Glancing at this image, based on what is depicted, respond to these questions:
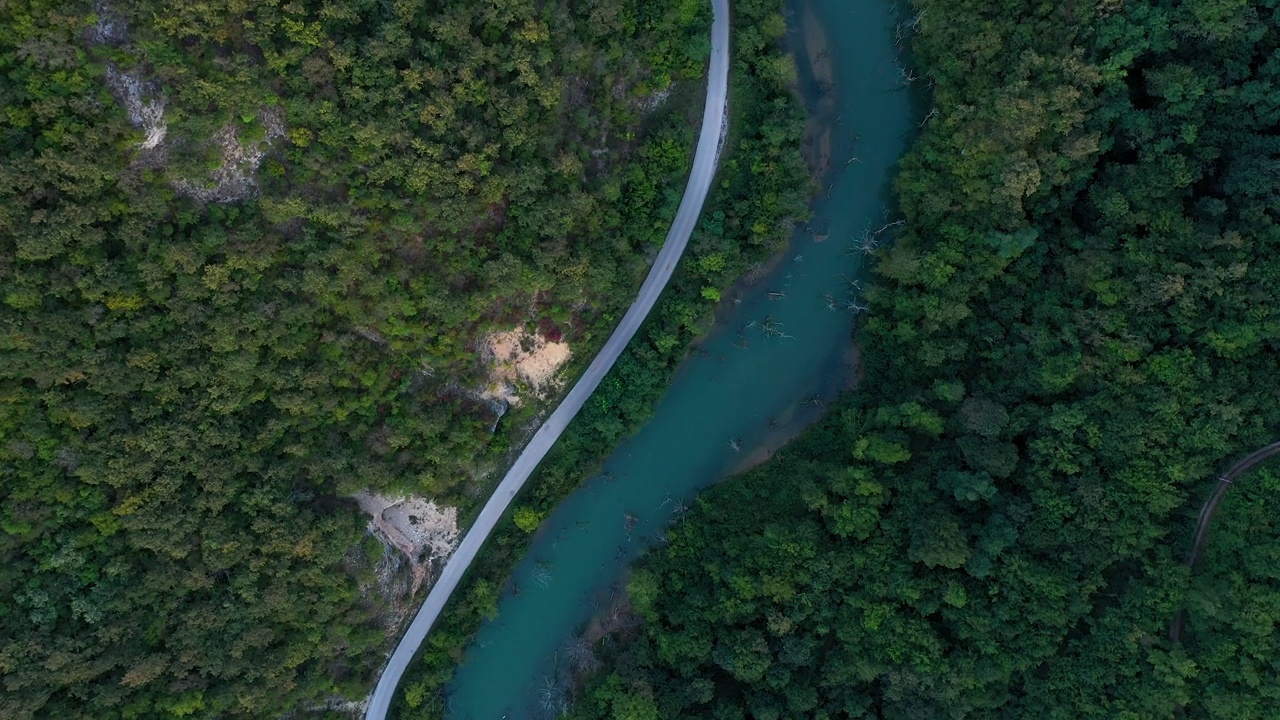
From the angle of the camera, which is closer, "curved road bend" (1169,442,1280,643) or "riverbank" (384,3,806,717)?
"curved road bend" (1169,442,1280,643)

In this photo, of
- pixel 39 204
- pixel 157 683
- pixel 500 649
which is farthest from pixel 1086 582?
pixel 39 204

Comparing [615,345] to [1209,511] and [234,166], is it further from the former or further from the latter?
[1209,511]

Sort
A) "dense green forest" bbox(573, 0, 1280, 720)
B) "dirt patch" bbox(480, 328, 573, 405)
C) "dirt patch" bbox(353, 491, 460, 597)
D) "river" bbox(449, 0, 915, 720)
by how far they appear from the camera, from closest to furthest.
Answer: "dense green forest" bbox(573, 0, 1280, 720), "dirt patch" bbox(353, 491, 460, 597), "dirt patch" bbox(480, 328, 573, 405), "river" bbox(449, 0, 915, 720)

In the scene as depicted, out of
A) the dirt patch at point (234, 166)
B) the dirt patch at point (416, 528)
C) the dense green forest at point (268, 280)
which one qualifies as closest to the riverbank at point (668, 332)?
the dense green forest at point (268, 280)

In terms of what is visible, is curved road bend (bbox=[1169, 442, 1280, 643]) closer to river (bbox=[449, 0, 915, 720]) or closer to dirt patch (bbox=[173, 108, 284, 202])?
river (bbox=[449, 0, 915, 720])

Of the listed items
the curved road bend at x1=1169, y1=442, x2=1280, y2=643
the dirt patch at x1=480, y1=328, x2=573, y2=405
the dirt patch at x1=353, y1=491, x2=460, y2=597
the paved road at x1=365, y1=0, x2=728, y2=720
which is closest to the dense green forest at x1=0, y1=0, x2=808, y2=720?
the dirt patch at x1=480, y1=328, x2=573, y2=405

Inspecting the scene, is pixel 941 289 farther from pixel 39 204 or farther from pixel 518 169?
pixel 39 204
